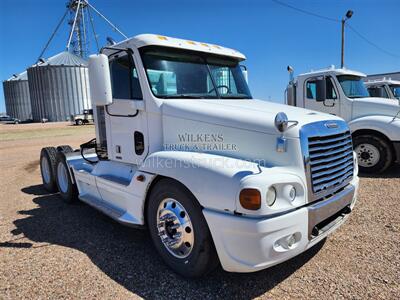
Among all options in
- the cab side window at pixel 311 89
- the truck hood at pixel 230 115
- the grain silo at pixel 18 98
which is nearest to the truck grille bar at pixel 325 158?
the truck hood at pixel 230 115

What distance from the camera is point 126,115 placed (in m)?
3.94

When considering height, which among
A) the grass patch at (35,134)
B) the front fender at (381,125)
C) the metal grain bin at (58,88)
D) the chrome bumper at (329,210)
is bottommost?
the grass patch at (35,134)

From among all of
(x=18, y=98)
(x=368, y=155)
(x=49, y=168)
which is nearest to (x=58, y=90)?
(x=18, y=98)

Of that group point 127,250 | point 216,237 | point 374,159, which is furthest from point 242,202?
point 374,159

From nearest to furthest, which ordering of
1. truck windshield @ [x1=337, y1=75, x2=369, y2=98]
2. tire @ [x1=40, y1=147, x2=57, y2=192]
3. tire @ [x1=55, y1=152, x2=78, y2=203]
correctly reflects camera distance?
tire @ [x1=55, y1=152, x2=78, y2=203] < tire @ [x1=40, y1=147, x2=57, y2=192] < truck windshield @ [x1=337, y1=75, x2=369, y2=98]

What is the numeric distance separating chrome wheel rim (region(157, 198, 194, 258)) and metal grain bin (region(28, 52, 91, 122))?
4597cm

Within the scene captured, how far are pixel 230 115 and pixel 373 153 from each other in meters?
5.59

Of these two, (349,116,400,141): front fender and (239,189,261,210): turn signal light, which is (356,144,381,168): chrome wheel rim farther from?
(239,189,261,210): turn signal light

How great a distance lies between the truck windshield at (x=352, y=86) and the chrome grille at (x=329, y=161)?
204 inches

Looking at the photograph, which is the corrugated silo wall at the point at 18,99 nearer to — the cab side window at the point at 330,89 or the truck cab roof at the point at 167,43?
the cab side window at the point at 330,89

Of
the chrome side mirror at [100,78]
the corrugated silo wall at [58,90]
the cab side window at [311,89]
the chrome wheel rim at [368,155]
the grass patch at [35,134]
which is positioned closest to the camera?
the chrome side mirror at [100,78]

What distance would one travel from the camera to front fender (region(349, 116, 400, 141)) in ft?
22.6

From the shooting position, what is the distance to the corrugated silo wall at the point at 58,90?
148 ft

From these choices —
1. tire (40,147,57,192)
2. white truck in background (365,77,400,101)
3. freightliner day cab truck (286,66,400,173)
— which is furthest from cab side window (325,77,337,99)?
tire (40,147,57,192)
